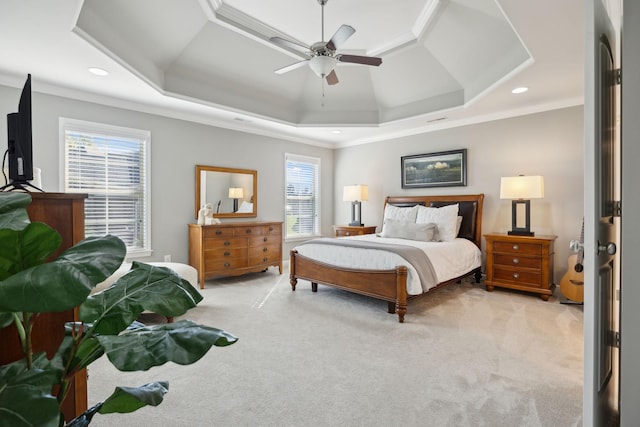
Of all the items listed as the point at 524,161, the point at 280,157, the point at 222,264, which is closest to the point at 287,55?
the point at 280,157

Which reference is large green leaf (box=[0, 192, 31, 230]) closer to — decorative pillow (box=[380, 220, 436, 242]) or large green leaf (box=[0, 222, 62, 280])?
large green leaf (box=[0, 222, 62, 280])

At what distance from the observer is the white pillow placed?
14.9ft

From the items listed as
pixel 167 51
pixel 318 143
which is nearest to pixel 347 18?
pixel 167 51

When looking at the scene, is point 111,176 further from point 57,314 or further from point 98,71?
point 57,314

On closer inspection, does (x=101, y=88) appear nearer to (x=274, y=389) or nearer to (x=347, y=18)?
(x=347, y=18)

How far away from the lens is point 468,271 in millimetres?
4332

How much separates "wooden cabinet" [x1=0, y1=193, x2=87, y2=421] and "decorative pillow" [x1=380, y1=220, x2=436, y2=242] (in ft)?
12.5

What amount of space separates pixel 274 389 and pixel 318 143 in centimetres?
522

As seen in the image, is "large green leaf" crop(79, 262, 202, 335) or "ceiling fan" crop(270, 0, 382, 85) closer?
"large green leaf" crop(79, 262, 202, 335)

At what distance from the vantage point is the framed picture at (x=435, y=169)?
16.9 ft

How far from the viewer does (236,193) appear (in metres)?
5.40

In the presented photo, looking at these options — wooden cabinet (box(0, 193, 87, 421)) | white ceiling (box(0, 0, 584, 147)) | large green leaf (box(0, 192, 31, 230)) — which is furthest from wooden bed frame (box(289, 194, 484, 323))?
large green leaf (box(0, 192, 31, 230))

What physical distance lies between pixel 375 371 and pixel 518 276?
2775mm

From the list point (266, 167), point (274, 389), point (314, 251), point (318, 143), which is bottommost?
point (274, 389)
